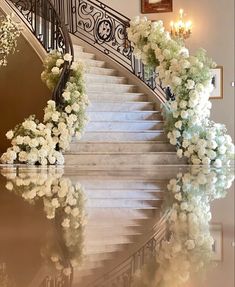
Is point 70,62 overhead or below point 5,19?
below

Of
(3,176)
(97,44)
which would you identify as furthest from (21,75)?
(3,176)

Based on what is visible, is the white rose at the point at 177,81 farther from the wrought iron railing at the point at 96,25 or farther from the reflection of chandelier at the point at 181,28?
the reflection of chandelier at the point at 181,28

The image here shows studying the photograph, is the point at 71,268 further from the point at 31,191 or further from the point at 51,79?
the point at 51,79

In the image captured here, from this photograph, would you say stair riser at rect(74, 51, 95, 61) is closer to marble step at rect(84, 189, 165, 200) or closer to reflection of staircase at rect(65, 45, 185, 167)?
reflection of staircase at rect(65, 45, 185, 167)

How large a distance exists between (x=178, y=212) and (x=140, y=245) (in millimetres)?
723

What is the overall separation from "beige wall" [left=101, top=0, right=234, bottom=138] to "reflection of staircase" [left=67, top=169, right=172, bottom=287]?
667 centimetres

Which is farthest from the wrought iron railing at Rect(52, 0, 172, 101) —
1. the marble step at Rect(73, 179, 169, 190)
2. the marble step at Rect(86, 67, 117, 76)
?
the marble step at Rect(73, 179, 169, 190)

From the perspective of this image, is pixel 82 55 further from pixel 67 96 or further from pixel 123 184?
pixel 123 184

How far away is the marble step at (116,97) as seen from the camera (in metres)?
7.91

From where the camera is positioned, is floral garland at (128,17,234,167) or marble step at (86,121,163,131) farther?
marble step at (86,121,163,131)

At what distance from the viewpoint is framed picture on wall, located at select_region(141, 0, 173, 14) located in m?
10.8

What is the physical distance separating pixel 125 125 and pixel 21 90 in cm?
179

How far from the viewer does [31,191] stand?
3.64 metres

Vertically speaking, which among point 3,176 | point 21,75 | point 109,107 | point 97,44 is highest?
point 97,44
